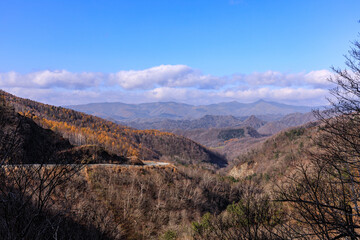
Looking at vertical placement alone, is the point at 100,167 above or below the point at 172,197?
above

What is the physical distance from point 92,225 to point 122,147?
437ft

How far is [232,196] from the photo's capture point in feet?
212

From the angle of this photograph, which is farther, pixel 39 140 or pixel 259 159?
pixel 259 159

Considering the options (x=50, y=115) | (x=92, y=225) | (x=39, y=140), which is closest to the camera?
(x=92, y=225)

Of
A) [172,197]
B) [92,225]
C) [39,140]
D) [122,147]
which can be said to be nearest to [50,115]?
[122,147]

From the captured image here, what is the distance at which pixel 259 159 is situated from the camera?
13750 centimetres

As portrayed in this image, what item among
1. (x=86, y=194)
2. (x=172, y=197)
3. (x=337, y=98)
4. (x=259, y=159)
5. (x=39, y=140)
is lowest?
(x=259, y=159)

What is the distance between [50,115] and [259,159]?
169m

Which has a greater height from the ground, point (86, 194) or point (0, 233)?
point (0, 233)

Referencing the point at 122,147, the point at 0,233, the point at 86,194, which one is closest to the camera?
the point at 0,233

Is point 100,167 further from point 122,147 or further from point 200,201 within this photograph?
point 122,147

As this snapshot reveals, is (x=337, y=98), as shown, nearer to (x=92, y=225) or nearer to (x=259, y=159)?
(x=92, y=225)

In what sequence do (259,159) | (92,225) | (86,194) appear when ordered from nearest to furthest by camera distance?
1. (92,225)
2. (86,194)
3. (259,159)

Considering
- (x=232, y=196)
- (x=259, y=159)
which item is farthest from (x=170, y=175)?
(x=259, y=159)
